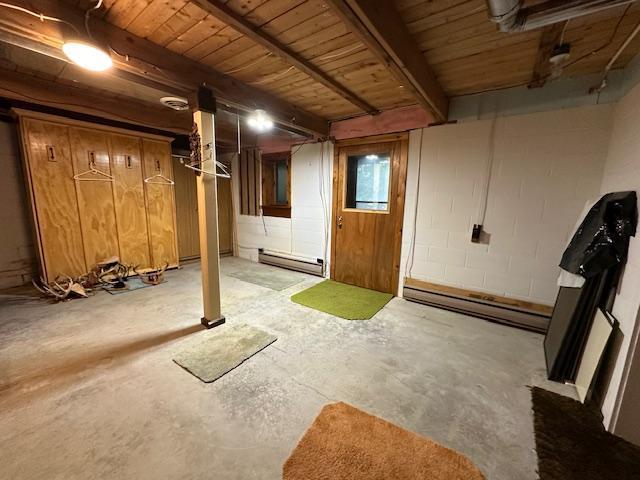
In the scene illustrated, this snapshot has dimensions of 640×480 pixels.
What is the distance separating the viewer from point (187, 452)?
4.37 ft

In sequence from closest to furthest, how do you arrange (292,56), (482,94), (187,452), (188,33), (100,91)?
(187,452)
(188,33)
(292,56)
(482,94)
(100,91)

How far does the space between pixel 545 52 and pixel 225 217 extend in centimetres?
536

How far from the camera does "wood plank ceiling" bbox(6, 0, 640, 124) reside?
1.53 metres

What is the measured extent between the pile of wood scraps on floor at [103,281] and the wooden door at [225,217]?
164 centimetres

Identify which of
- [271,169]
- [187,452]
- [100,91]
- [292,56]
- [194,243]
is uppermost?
[100,91]

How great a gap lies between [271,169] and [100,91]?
8.39 ft

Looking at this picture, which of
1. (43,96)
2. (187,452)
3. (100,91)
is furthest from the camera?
(100,91)

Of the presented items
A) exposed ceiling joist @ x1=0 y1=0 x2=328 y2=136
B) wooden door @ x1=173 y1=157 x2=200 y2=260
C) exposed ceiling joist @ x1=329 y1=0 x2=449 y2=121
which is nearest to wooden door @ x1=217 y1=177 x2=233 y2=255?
wooden door @ x1=173 y1=157 x2=200 y2=260

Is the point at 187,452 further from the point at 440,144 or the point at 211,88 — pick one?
the point at 440,144

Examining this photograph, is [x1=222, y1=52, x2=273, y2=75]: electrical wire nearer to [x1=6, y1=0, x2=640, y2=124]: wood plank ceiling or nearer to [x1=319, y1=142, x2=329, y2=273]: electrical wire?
[x1=6, y1=0, x2=640, y2=124]: wood plank ceiling

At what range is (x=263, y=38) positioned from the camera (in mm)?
1707

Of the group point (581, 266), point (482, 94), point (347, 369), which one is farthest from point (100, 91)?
point (581, 266)

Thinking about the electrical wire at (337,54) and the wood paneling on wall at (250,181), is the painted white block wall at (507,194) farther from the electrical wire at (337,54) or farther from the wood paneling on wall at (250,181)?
the wood paneling on wall at (250,181)

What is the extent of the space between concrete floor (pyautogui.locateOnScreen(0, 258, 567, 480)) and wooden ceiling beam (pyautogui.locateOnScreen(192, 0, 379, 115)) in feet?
7.65
